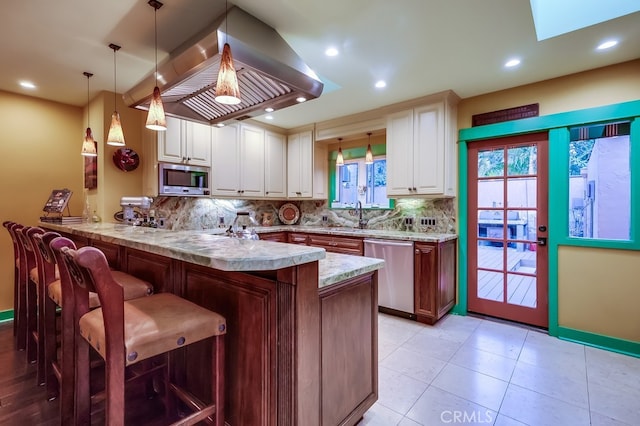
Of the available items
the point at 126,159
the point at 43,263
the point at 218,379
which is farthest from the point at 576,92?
the point at 126,159

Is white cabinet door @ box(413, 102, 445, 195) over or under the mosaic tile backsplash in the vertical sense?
over

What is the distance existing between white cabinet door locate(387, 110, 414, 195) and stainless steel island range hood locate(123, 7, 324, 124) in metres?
1.88

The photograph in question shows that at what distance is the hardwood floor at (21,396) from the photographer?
68.8 inches

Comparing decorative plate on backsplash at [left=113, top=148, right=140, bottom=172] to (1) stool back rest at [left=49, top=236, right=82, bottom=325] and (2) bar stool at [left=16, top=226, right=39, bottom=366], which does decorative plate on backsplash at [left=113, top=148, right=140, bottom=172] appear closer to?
(2) bar stool at [left=16, top=226, right=39, bottom=366]

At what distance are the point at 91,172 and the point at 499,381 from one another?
4.54m

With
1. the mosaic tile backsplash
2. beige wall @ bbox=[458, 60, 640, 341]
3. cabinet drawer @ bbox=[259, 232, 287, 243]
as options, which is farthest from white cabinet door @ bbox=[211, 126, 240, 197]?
beige wall @ bbox=[458, 60, 640, 341]

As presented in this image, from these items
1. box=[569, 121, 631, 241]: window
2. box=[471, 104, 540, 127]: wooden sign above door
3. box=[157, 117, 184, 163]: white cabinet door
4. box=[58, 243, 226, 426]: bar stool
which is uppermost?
box=[471, 104, 540, 127]: wooden sign above door

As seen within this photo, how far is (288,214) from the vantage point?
5094 millimetres

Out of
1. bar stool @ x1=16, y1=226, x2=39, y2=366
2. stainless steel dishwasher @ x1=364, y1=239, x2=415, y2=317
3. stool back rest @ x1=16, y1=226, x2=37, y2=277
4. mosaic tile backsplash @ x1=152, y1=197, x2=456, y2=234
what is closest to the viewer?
stool back rest @ x1=16, y1=226, x2=37, y2=277

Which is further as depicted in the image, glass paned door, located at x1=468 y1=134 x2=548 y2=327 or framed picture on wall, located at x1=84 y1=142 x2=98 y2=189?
framed picture on wall, located at x1=84 y1=142 x2=98 y2=189

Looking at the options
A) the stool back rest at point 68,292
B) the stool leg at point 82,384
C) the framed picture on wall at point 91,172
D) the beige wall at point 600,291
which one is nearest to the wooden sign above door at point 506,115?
the beige wall at point 600,291

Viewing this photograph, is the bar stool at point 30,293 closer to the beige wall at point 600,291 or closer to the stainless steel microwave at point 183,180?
the stainless steel microwave at point 183,180

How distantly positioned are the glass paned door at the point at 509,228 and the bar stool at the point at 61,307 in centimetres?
333

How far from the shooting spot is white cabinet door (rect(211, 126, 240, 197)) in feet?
12.8
